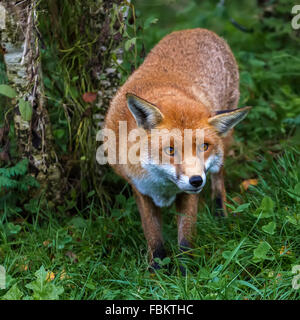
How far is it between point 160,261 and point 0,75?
238 centimetres

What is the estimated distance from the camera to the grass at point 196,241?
341 centimetres

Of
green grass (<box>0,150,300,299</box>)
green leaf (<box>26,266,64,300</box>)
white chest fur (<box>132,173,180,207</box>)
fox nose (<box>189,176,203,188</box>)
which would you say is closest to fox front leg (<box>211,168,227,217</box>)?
green grass (<box>0,150,300,299</box>)

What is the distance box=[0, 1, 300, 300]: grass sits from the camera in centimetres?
341

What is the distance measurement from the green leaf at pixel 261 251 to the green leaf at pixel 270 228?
0.10 m

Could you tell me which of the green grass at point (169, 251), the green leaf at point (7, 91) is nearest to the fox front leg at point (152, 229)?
the green grass at point (169, 251)

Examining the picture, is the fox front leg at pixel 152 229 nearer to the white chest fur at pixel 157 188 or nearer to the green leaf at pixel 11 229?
the white chest fur at pixel 157 188

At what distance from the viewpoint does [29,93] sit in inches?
167

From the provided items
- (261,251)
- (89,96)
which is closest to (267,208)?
(261,251)

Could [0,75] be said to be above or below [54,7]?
below

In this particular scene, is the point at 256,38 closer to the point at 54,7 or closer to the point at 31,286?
the point at 54,7

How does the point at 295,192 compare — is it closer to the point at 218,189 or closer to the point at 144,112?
the point at 218,189

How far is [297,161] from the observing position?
15.0 ft

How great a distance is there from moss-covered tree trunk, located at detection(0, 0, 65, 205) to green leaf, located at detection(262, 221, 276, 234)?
6.95ft
